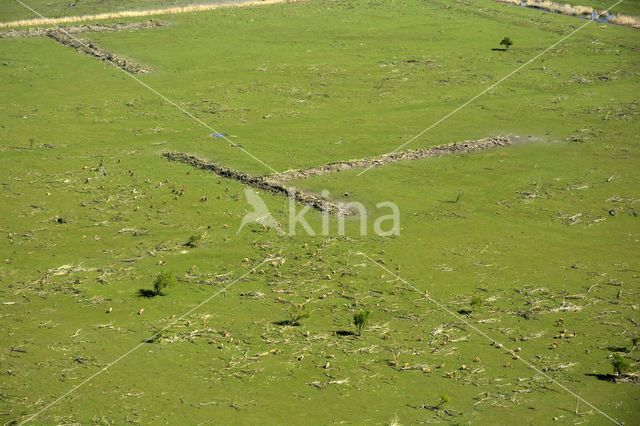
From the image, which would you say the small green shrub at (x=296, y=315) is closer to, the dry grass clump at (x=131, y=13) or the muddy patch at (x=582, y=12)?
the dry grass clump at (x=131, y=13)

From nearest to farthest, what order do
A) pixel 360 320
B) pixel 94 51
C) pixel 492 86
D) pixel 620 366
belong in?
pixel 620 366 < pixel 360 320 < pixel 492 86 < pixel 94 51

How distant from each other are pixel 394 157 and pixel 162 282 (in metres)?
14.4

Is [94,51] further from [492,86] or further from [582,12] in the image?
[582,12]

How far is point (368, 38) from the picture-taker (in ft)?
184

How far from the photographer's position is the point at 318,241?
3014 centimetres

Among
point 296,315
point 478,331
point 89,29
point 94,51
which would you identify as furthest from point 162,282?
point 89,29

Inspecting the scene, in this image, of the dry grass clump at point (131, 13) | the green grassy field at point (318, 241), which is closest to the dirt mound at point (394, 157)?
the green grassy field at point (318, 241)

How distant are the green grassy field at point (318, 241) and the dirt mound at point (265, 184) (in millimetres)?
572

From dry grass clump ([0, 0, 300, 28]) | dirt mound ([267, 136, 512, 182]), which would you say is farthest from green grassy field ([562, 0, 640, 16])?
dirt mound ([267, 136, 512, 182])

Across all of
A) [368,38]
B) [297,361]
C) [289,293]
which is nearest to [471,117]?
[368,38]

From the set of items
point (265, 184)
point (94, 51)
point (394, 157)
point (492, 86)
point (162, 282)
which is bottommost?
point (162, 282)

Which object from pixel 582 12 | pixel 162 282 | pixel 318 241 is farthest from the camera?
pixel 582 12

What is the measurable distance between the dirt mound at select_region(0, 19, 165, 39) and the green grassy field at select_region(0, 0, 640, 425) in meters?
2.16

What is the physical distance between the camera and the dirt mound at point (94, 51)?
4919 centimetres
